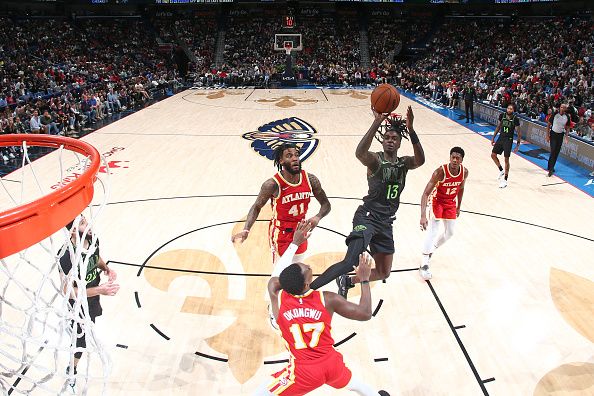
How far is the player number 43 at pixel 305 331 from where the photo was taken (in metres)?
3.01

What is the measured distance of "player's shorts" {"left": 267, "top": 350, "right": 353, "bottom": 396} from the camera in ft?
9.84

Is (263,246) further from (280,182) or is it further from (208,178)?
(208,178)

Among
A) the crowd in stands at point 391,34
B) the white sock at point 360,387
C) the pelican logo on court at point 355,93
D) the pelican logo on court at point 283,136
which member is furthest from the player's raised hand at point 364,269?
the crowd in stands at point 391,34

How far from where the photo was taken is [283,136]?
13.6 metres

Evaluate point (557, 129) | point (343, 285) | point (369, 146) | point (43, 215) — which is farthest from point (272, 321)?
point (557, 129)

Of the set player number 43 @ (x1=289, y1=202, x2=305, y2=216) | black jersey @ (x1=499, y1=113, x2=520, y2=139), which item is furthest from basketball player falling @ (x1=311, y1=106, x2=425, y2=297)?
black jersey @ (x1=499, y1=113, x2=520, y2=139)

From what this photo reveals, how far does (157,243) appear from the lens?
6637mm

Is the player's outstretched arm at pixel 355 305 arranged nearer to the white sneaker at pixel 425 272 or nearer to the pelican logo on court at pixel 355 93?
the white sneaker at pixel 425 272

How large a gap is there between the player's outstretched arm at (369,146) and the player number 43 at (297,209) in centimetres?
77

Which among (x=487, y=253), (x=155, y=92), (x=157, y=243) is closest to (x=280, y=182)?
(x=157, y=243)

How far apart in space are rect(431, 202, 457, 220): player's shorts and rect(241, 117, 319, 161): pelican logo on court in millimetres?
5701

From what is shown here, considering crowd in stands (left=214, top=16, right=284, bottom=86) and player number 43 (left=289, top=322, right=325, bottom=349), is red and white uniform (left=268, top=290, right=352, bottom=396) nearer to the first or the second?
player number 43 (left=289, top=322, right=325, bottom=349)

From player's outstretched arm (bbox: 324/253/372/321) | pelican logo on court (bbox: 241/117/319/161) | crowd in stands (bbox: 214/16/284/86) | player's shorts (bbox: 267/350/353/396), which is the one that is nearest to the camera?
player's shorts (bbox: 267/350/353/396)

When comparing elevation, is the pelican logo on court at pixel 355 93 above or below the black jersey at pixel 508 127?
below
